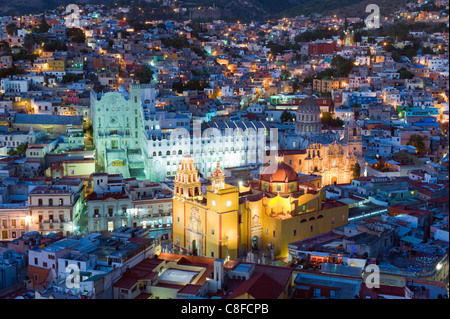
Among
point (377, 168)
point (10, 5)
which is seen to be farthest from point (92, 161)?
point (10, 5)

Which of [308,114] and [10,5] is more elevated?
[10,5]

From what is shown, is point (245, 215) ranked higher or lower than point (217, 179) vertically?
lower

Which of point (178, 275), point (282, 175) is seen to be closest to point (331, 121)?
point (282, 175)

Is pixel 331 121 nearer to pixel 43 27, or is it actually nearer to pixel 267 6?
pixel 43 27

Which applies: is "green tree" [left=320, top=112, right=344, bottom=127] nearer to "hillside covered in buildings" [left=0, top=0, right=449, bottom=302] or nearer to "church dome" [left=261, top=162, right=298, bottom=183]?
"hillside covered in buildings" [left=0, top=0, right=449, bottom=302]

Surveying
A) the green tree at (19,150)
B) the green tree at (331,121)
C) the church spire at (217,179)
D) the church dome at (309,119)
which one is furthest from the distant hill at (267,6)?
the church spire at (217,179)

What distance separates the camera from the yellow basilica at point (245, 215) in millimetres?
18734

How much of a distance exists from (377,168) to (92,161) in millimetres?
12597

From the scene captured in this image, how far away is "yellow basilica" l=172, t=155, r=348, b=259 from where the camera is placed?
18.7m

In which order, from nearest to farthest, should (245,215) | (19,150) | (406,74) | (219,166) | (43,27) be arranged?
(245,215) → (219,166) → (19,150) → (406,74) → (43,27)

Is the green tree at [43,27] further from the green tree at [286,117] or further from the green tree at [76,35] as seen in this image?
the green tree at [286,117]

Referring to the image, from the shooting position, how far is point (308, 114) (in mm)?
30609

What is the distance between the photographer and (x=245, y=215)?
19.3 metres
